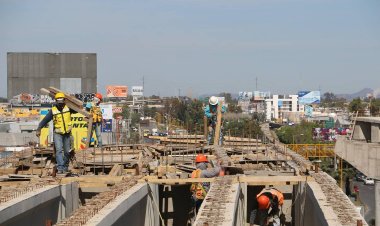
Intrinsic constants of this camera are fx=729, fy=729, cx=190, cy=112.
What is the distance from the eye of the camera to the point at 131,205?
407 inches

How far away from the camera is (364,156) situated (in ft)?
84.7

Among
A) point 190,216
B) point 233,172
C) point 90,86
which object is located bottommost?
point 190,216

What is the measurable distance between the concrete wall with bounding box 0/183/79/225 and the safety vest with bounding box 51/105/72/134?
1517 mm

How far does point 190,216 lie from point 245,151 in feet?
15.7

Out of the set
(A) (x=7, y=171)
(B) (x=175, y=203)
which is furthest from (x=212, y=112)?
(A) (x=7, y=171)

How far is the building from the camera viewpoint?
66562 mm

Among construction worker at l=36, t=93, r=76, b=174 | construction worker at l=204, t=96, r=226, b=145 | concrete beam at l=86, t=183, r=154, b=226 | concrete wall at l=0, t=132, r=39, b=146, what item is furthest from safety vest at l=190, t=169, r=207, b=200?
concrete wall at l=0, t=132, r=39, b=146

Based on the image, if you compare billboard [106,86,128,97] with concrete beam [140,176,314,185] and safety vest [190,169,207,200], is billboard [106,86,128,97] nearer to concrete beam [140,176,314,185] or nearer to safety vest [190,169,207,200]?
safety vest [190,169,207,200]

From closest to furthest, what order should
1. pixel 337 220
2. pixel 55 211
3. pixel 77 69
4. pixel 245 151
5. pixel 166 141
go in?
pixel 337 220 → pixel 55 211 → pixel 245 151 → pixel 166 141 → pixel 77 69

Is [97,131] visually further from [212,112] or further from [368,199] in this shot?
[368,199]

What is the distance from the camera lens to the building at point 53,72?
66.6 metres

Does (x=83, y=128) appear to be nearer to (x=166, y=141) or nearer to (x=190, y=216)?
(x=166, y=141)

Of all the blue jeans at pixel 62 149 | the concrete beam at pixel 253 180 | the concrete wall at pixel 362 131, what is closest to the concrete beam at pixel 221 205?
the concrete beam at pixel 253 180

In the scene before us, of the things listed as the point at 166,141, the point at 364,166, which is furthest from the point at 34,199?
the point at 364,166
